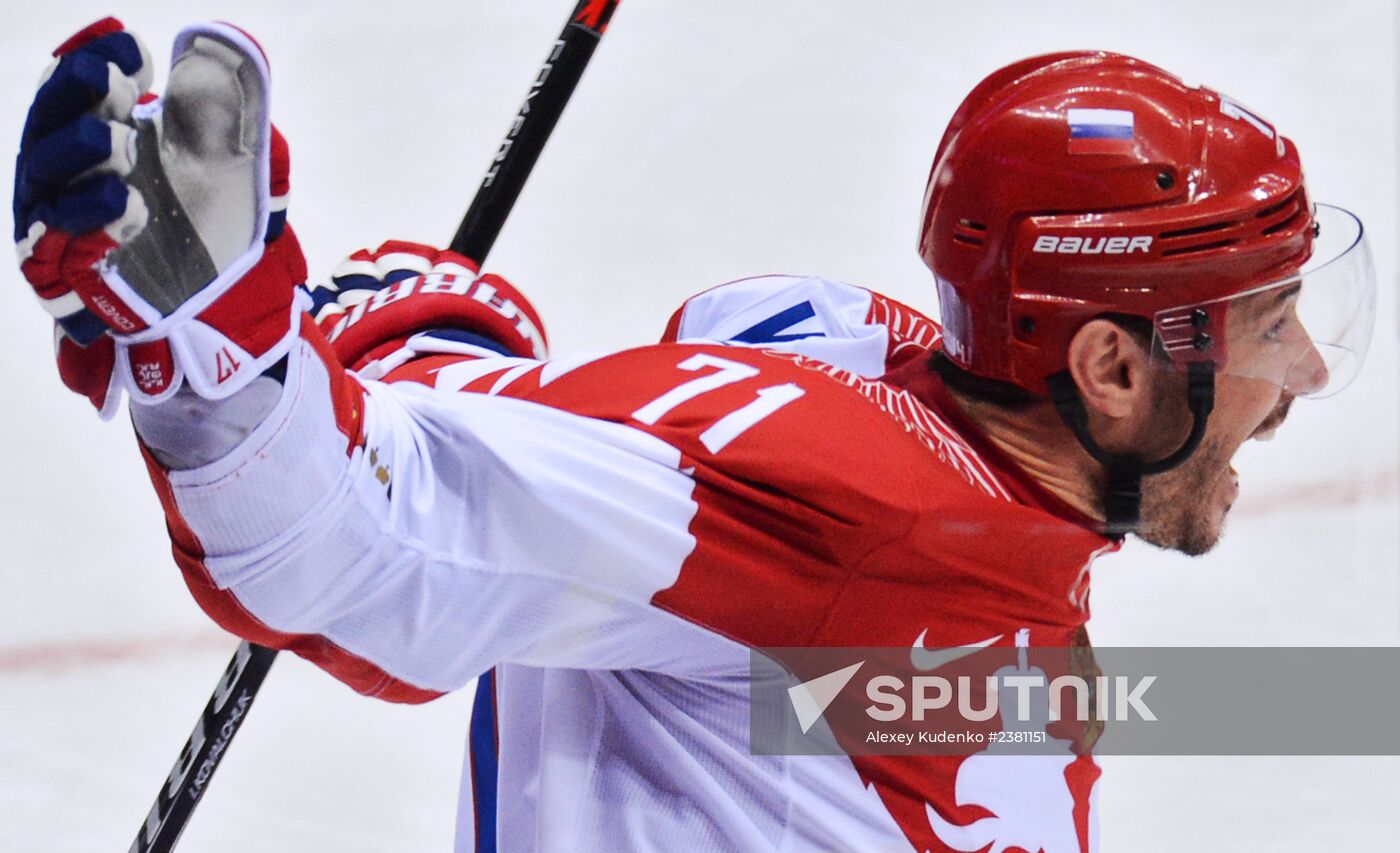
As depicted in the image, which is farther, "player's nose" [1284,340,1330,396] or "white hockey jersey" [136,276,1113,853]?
"player's nose" [1284,340,1330,396]

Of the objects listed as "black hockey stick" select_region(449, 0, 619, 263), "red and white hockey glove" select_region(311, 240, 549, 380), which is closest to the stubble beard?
"red and white hockey glove" select_region(311, 240, 549, 380)

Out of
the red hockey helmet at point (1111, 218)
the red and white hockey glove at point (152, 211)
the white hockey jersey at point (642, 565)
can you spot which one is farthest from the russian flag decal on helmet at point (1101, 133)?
the red and white hockey glove at point (152, 211)

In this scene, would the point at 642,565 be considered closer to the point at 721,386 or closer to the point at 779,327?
the point at 721,386

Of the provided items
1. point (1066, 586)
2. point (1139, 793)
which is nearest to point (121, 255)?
point (1066, 586)

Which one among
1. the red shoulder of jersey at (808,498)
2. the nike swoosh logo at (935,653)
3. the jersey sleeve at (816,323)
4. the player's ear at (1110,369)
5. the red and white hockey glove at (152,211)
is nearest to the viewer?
the red and white hockey glove at (152,211)

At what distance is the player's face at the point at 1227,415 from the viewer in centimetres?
147

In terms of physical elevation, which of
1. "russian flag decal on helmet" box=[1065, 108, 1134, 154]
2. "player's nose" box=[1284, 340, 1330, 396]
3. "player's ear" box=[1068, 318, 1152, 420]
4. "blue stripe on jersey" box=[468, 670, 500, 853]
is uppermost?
"russian flag decal on helmet" box=[1065, 108, 1134, 154]

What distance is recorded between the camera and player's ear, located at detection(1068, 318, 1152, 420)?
1436mm

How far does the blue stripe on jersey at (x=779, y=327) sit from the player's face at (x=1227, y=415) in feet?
1.34

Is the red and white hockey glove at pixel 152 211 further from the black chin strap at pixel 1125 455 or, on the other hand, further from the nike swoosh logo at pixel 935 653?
the black chin strap at pixel 1125 455

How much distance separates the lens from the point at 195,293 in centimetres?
89

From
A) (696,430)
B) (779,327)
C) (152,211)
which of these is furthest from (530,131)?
(152,211)

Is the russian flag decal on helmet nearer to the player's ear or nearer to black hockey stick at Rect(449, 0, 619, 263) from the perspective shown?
the player's ear

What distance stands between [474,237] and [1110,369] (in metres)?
0.83
